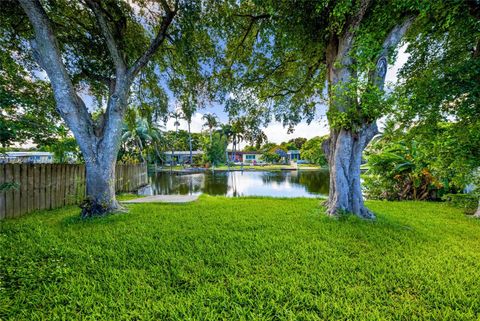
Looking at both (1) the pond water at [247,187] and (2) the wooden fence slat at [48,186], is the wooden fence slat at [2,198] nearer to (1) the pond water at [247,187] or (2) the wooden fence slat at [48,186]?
(2) the wooden fence slat at [48,186]

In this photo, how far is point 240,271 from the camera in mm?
2154

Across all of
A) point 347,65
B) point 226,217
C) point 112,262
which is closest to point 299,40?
point 347,65

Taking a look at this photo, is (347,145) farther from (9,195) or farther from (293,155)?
(293,155)

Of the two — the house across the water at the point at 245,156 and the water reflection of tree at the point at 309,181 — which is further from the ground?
the house across the water at the point at 245,156

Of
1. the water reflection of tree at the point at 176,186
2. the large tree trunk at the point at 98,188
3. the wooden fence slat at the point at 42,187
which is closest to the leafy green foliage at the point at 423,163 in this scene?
the large tree trunk at the point at 98,188

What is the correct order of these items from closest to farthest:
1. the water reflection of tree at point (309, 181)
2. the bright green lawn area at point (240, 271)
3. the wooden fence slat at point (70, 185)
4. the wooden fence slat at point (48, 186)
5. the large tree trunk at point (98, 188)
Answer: the bright green lawn area at point (240, 271)
the large tree trunk at point (98, 188)
the wooden fence slat at point (48, 186)
the wooden fence slat at point (70, 185)
the water reflection of tree at point (309, 181)

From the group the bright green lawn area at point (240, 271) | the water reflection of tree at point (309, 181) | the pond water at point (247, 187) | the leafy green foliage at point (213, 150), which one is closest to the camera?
the bright green lawn area at point (240, 271)

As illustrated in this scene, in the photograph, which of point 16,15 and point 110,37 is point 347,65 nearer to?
point 110,37

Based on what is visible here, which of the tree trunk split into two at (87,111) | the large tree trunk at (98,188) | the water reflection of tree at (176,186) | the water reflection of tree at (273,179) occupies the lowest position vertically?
the water reflection of tree at (176,186)

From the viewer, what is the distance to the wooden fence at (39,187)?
4.15 m

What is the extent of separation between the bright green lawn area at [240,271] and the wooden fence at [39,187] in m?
1.26

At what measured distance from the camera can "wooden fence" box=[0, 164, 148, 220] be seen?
4.15 meters

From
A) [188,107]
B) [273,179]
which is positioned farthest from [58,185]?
[273,179]

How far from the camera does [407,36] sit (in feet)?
14.3
